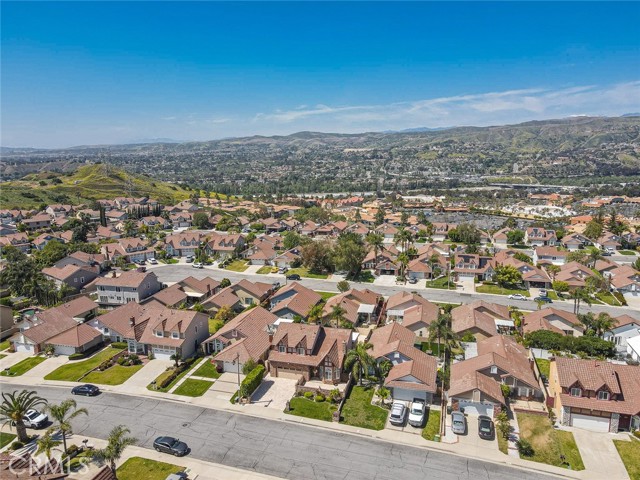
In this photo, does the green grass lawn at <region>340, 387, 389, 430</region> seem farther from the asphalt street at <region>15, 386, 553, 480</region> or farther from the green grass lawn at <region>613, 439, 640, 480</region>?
the green grass lawn at <region>613, 439, 640, 480</region>

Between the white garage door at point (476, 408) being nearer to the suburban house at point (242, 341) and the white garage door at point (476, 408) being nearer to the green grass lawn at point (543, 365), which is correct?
the green grass lawn at point (543, 365)

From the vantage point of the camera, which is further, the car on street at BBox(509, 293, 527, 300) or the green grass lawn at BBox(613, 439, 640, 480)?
the car on street at BBox(509, 293, 527, 300)

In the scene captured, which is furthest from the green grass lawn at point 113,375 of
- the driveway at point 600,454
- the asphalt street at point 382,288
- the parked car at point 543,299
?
the parked car at point 543,299

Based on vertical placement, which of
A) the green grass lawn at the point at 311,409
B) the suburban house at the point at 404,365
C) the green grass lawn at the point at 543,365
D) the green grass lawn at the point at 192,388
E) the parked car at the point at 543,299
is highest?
the suburban house at the point at 404,365

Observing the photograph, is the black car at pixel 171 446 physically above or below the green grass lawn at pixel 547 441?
above

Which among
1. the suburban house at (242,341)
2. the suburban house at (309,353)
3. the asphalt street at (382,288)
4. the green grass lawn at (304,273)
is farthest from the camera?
the green grass lawn at (304,273)

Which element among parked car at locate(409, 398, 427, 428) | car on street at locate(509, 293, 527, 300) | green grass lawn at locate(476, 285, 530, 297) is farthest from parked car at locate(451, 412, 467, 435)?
green grass lawn at locate(476, 285, 530, 297)

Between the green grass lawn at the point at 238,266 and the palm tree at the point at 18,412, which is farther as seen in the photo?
the green grass lawn at the point at 238,266
